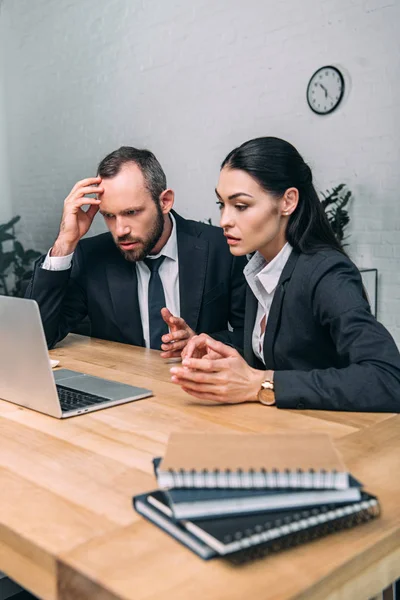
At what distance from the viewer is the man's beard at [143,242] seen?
2.10 meters

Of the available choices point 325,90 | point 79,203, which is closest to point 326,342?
point 79,203

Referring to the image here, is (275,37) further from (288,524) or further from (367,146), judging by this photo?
(288,524)

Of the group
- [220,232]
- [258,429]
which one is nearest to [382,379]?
[258,429]

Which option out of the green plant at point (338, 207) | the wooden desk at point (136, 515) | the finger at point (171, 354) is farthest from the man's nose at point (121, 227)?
the green plant at point (338, 207)

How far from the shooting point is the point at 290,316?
1611mm

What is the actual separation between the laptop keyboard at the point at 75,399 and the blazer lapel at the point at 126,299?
71cm

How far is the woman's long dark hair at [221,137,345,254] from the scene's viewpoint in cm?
171

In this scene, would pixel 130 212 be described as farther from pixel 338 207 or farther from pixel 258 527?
pixel 338 207

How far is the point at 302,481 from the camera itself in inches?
29.5

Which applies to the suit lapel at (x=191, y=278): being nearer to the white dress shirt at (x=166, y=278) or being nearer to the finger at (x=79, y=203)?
the white dress shirt at (x=166, y=278)

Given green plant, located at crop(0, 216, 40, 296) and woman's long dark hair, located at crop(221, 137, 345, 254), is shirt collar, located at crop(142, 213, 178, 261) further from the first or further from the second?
green plant, located at crop(0, 216, 40, 296)

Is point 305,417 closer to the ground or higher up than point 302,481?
closer to the ground

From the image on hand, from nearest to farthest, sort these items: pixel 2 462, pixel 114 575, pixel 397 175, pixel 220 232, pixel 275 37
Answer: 1. pixel 114 575
2. pixel 2 462
3. pixel 220 232
4. pixel 397 175
5. pixel 275 37

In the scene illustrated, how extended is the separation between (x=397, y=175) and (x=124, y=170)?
1944 millimetres
